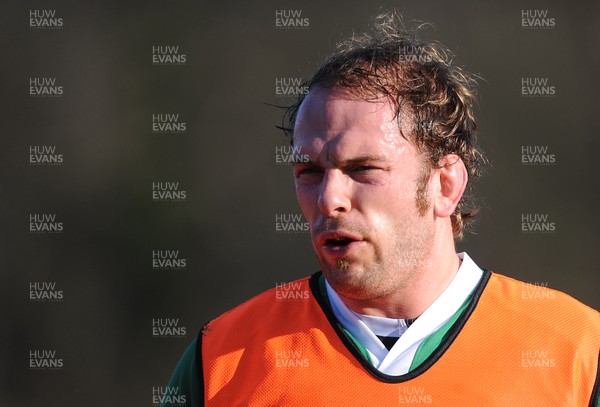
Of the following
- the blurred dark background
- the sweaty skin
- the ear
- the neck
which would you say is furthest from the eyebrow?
the blurred dark background

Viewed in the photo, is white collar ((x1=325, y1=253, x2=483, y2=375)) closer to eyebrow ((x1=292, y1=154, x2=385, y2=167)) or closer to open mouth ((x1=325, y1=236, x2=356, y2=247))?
open mouth ((x1=325, y1=236, x2=356, y2=247))

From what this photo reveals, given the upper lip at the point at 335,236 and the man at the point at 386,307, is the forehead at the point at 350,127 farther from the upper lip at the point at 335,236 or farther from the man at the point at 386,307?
the upper lip at the point at 335,236

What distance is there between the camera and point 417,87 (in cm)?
236

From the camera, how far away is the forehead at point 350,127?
218cm

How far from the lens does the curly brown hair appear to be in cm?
230

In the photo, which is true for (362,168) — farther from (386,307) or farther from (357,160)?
(386,307)

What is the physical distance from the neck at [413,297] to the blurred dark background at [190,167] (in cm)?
238

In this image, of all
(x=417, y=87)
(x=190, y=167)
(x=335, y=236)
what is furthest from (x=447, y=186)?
(x=190, y=167)

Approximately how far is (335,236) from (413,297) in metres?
0.30

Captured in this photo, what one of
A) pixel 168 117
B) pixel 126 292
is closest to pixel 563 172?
pixel 168 117

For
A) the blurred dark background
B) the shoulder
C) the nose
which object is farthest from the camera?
the blurred dark background

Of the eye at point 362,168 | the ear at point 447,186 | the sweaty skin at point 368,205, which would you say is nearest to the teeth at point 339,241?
the sweaty skin at point 368,205

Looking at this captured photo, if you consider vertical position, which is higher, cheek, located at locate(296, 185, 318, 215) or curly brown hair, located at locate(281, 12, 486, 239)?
curly brown hair, located at locate(281, 12, 486, 239)

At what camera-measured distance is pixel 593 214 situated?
4680mm
